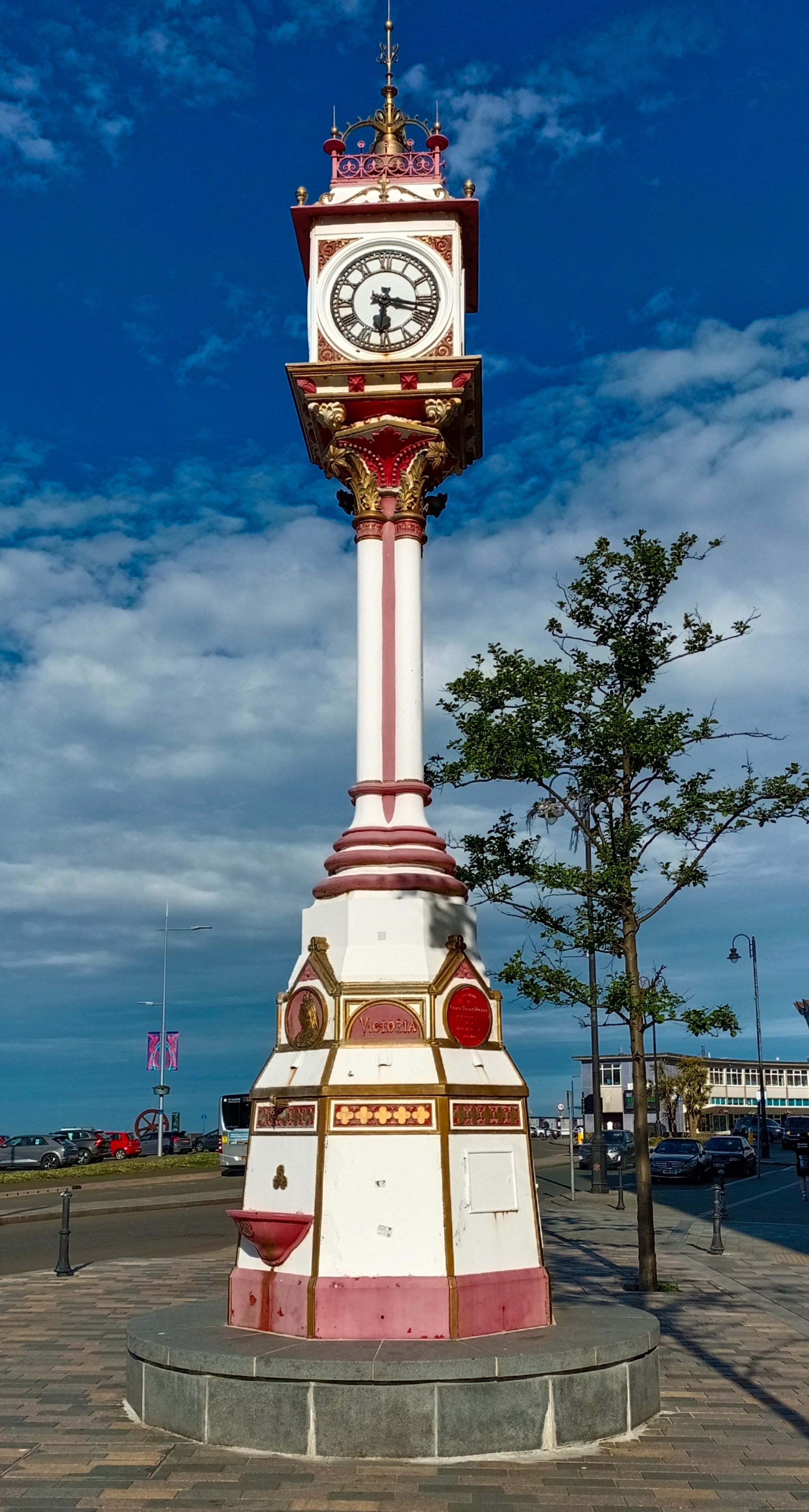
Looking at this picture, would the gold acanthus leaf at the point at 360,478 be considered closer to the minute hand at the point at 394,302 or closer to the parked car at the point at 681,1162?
the minute hand at the point at 394,302

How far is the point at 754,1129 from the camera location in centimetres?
8131

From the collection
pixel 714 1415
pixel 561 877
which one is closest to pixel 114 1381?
pixel 714 1415

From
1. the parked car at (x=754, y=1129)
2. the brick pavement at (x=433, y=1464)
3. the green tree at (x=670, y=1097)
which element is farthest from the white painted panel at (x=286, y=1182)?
the green tree at (x=670, y=1097)

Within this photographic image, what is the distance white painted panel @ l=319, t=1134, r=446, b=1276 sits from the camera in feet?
32.7

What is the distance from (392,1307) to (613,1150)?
3778 cm

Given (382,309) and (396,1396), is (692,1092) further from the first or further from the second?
(396,1396)

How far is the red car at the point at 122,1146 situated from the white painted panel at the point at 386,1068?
2021 inches

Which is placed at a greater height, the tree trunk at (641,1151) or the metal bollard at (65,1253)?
the tree trunk at (641,1151)

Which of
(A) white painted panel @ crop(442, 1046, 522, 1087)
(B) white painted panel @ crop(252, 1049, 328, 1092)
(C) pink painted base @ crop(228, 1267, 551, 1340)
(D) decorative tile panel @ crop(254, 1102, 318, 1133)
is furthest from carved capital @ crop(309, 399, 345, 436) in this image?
(C) pink painted base @ crop(228, 1267, 551, 1340)

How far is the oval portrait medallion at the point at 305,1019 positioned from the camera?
11.0 meters

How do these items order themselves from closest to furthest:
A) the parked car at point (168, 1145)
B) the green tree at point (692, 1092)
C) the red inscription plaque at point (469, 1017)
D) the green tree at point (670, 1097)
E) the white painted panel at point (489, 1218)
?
the white painted panel at point (489, 1218)
the red inscription plaque at point (469, 1017)
the parked car at point (168, 1145)
the green tree at point (670, 1097)
the green tree at point (692, 1092)

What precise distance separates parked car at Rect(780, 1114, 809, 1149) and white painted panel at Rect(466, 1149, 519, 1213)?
50742 millimetres

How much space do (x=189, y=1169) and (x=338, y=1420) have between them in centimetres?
4034

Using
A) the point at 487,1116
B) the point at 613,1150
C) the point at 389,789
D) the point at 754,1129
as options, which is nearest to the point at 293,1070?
the point at 487,1116
